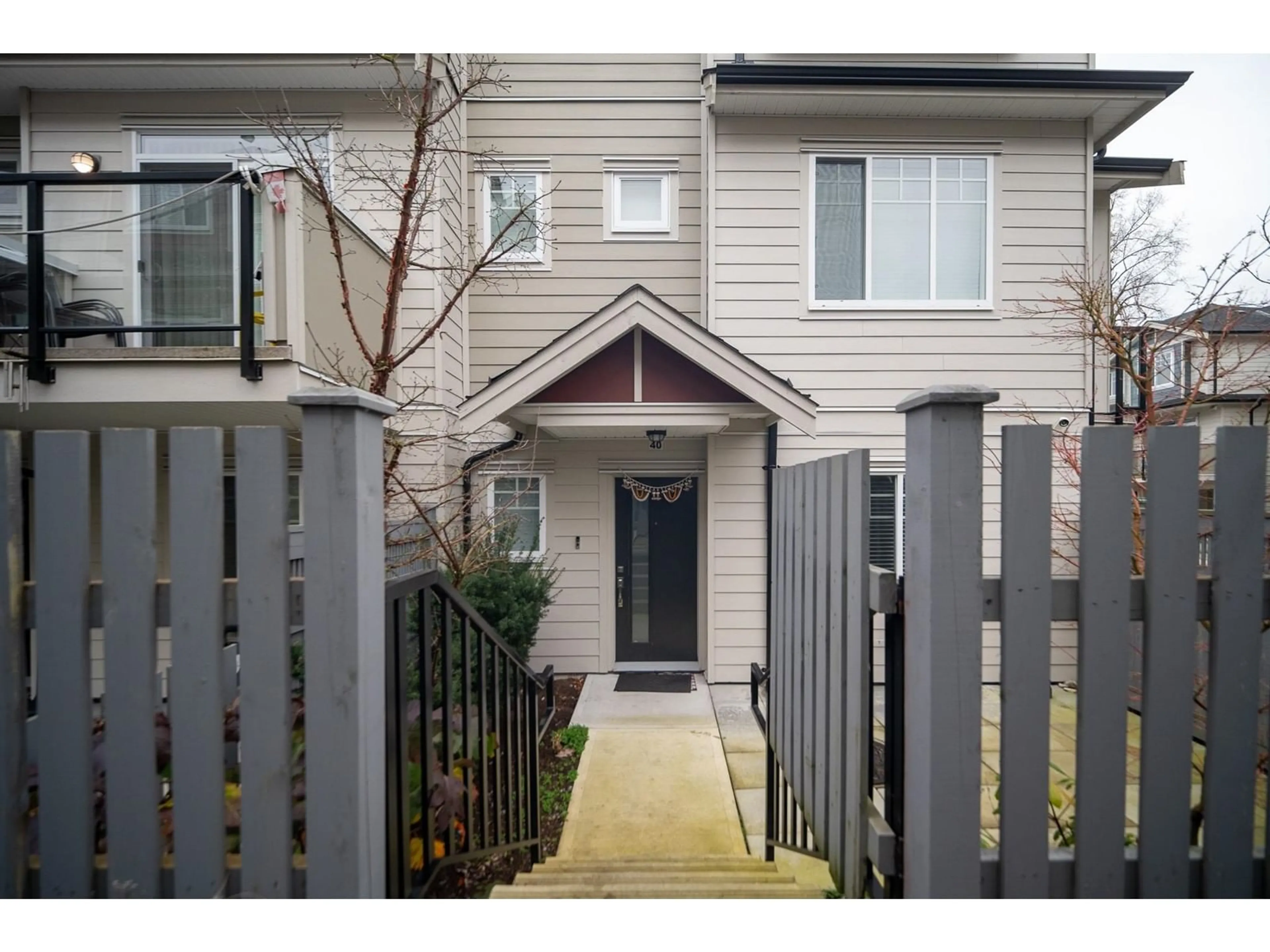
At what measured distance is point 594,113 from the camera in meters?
7.46

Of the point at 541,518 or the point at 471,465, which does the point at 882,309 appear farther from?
the point at 471,465

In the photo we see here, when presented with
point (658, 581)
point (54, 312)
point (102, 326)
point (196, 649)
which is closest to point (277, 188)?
point (102, 326)

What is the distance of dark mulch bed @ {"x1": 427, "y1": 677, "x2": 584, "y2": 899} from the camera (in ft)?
9.23

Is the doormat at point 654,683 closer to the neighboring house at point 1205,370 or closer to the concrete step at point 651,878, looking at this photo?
the concrete step at point 651,878

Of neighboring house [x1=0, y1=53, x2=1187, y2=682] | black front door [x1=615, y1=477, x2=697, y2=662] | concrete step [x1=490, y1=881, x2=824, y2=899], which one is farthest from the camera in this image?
black front door [x1=615, y1=477, x2=697, y2=662]

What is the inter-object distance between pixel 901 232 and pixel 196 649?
721 cm

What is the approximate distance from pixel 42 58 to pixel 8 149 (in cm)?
148

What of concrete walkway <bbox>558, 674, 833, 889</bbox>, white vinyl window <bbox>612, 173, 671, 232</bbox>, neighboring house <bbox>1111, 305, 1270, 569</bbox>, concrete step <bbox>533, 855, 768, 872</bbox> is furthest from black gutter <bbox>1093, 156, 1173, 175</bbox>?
concrete step <bbox>533, 855, 768, 872</bbox>

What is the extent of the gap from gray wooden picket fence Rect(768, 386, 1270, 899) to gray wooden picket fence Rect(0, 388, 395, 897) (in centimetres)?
153

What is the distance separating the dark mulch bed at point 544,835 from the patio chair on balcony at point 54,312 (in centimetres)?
432

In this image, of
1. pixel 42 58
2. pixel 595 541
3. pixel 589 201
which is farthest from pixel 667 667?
pixel 42 58

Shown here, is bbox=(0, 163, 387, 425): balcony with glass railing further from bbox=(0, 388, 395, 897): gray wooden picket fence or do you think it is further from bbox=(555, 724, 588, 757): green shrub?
bbox=(555, 724, 588, 757): green shrub

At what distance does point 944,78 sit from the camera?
630cm

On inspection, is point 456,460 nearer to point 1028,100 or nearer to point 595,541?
point 595,541
